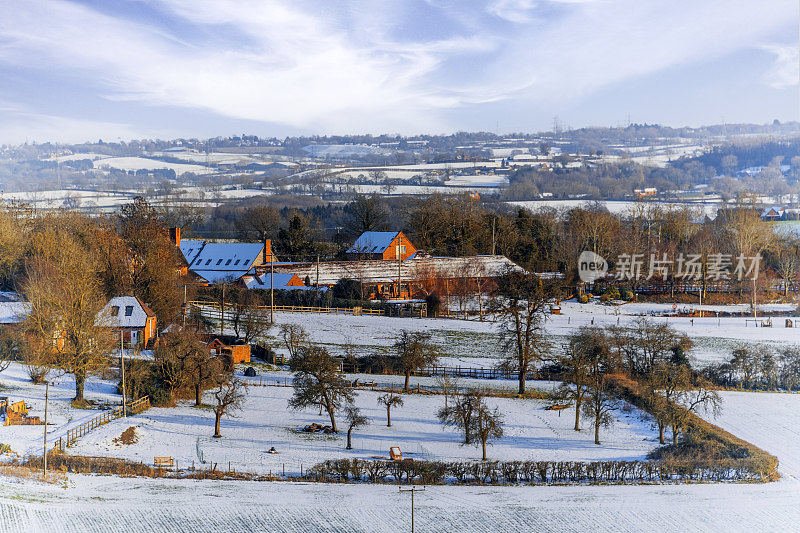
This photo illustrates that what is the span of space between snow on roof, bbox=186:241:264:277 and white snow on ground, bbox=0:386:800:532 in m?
39.0

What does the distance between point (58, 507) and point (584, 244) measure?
52.1 meters

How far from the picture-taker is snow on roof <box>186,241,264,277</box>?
58750mm

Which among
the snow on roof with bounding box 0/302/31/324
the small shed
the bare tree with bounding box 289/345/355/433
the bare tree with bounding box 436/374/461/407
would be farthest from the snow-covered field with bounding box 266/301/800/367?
the snow on roof with bounding box 0/302/31/324

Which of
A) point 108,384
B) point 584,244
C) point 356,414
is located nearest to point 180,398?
point 108,384

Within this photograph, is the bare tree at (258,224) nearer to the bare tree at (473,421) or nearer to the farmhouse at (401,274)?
the farmhouse at (401,274)

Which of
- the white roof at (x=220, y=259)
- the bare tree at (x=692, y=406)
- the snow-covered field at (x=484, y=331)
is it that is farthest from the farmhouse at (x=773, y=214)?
the bare tree at (x=692, y=406)

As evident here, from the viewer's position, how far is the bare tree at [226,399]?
25.3 metres

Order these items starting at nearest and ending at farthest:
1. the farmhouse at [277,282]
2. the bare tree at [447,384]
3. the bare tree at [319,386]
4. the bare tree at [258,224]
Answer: the bare tree at [319,386]
the bare tree at [447,384]
the farmhouse at [277,282]
the bare tree at [258,224]

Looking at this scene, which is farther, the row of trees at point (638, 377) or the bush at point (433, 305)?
the bush at point (433, 305)

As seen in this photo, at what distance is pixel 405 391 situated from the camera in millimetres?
31656

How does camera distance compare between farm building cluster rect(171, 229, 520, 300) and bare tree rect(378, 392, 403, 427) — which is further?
farm building cluster rect(171, 229, 520, 300)

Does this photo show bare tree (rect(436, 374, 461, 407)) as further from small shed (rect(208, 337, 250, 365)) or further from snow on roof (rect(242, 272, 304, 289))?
snow on roof (rect(242, 272, 304, 289))

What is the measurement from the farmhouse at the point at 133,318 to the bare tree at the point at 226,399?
273 inches

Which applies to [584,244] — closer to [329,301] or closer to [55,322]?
[329,301]
